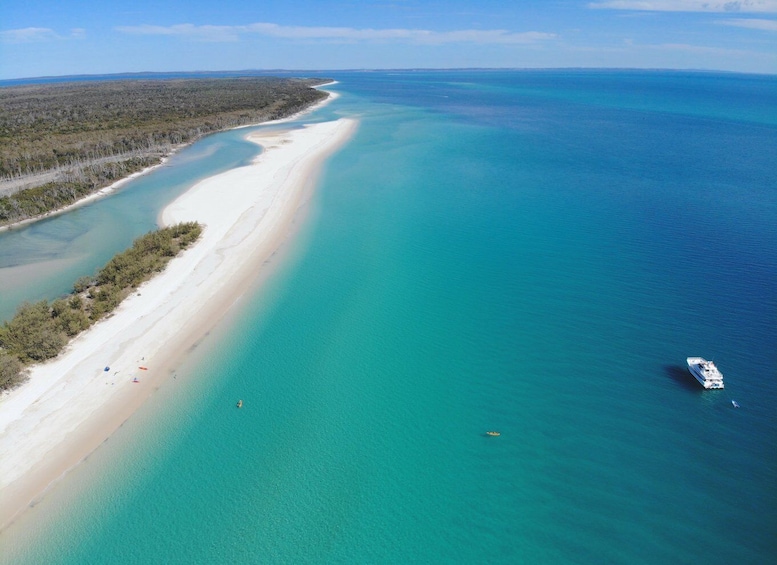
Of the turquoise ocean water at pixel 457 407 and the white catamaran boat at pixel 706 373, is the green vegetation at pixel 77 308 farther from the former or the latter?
the white catamaran boat at pixel 706 373

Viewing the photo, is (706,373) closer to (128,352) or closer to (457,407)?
(457,407)

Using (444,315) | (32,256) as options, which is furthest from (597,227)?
(32,256)

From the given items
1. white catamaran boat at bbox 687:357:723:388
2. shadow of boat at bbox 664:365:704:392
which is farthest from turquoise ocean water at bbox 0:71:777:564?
white catamaran boat at bbox 687:357:723:388

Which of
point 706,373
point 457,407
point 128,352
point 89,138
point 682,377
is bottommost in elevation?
point 457,407

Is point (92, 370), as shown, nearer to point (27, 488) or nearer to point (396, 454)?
point (27, 488)

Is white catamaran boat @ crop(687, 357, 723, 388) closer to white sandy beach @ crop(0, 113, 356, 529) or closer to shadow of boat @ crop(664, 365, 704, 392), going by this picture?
shadow of boat @ crop(664, 365, 704, 392)

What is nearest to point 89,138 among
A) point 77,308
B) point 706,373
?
point 77,308
